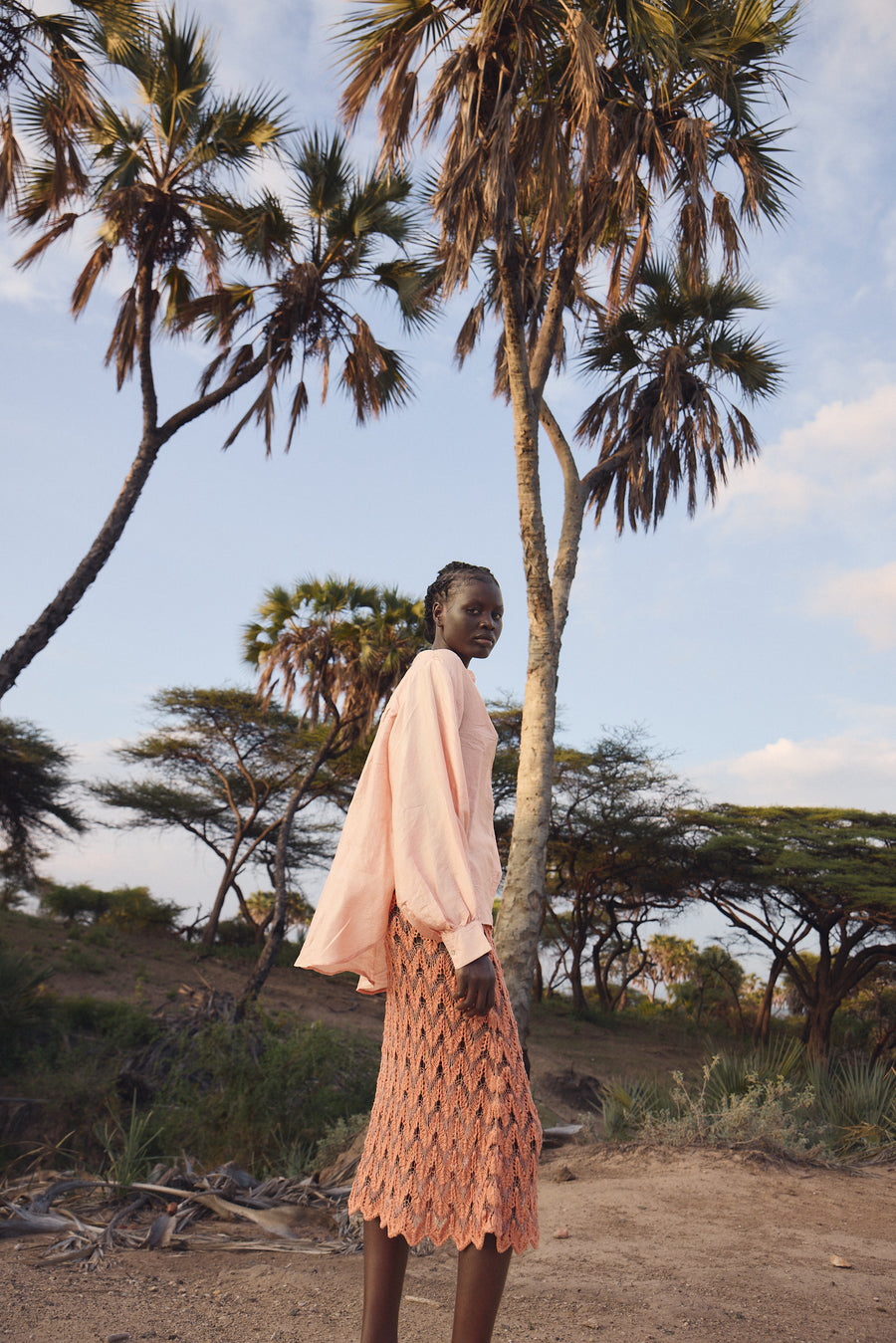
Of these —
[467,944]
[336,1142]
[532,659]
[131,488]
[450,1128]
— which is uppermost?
[131,488]

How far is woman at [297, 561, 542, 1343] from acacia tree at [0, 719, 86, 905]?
1806cm

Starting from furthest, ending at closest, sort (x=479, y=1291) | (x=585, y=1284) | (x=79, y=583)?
(x=79, y=583), (x=585, y=1284), (x=479, y=1291)

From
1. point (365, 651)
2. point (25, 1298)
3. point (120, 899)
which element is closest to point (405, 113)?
point (365, 651)

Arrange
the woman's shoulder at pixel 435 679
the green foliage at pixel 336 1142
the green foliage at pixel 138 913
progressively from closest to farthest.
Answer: the woman's shoulder at pixel 435 679 → the green foliage at pixel 336 1142 → the green foliage at pixel 138 913

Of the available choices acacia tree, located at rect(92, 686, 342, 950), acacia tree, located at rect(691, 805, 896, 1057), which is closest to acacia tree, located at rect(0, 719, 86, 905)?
acacia tree, located at rect(92, 686, 342, 950)

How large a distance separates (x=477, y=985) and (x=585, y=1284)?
246 cm

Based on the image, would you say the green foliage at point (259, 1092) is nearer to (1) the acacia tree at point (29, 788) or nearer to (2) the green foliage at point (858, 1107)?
(2) the green foliage at point (858, 1107)

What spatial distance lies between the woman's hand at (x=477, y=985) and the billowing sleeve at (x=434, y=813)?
2 centimetres

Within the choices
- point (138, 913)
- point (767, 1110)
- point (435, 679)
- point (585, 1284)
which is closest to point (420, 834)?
point (435, 679)

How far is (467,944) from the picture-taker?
75.9 inches

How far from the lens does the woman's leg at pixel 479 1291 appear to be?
1.81 m

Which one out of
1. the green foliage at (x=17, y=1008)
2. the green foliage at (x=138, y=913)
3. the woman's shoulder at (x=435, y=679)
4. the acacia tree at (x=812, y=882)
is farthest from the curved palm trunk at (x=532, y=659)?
the green foliage at (x=138, y=913)

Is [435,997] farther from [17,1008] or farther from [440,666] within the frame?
[17,1008]

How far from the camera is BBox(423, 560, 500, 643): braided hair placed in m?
2.43
